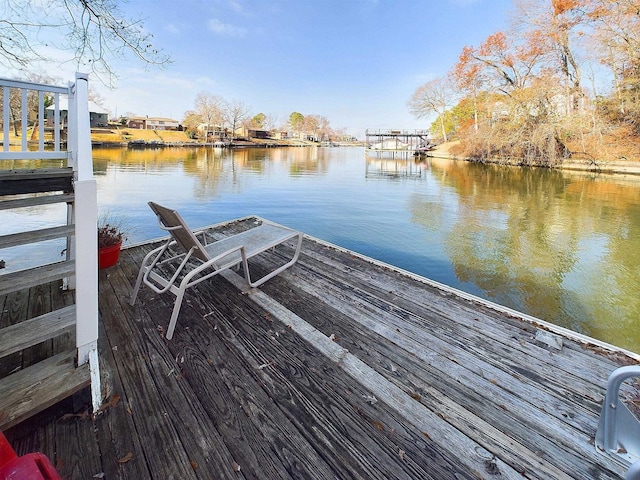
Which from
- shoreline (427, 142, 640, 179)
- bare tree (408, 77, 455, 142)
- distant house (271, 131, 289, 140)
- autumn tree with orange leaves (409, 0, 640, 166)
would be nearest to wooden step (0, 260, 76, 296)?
autumn tree with orange leaves (409, 0, 640, 166)

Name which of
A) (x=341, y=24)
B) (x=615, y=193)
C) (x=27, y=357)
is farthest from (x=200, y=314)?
(x=341, y=24)

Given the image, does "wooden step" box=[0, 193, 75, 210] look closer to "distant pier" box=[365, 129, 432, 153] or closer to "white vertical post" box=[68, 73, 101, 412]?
"white vertical post" box=[68, 73, 101, 412]

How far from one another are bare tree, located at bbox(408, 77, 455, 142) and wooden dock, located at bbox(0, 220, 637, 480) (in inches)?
1749

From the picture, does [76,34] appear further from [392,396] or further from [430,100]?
[430,100]

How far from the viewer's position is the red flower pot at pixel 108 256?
3041 mm

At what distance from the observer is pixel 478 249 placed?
6.31 m

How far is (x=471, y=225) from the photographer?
800 centimetres

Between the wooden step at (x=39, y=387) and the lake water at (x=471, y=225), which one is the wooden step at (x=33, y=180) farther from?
the lake water at (x=471, y=225)

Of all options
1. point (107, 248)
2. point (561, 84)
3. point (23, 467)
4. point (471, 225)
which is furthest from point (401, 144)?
point (23, 467)

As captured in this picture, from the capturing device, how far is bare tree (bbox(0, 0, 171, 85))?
4.41 meters

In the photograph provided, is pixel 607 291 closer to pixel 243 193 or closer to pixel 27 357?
pixel 27 357

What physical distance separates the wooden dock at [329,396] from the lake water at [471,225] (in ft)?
8.41

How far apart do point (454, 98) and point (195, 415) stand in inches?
1512

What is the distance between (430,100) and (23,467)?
48.9 m
